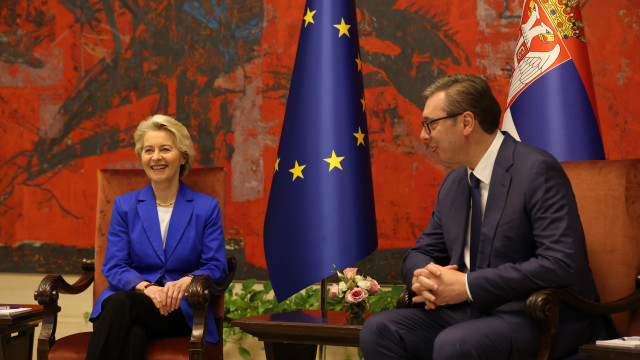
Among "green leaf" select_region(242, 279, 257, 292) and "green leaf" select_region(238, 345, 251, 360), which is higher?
"green leaf" select_region(242, 279, 257, 292)

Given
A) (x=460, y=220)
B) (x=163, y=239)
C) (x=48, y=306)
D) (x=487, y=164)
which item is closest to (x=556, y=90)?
(x=487, y=164)

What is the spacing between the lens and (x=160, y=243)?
3195mm

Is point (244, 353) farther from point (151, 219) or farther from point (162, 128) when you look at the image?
point (162, 128)

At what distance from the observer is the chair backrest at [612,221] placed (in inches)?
105

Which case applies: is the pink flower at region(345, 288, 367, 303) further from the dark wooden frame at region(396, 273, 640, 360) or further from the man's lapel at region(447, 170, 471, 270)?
the dark wooden frame at region(396, 273, 640, 360)

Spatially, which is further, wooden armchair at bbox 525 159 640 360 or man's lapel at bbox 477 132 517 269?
wooden armchair at bbox 525 159 640 360

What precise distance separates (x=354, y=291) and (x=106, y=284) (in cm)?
135

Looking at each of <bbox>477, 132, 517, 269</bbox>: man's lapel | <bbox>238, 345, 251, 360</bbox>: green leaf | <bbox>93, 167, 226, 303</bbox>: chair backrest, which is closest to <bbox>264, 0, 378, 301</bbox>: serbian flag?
<bbox>93, 167, 226, 303</bbox>: chair backrest

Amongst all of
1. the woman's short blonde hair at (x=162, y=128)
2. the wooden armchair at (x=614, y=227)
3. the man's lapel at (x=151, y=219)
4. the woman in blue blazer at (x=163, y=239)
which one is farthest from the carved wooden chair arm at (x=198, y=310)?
the wooden armchair at (x=614, y=227)

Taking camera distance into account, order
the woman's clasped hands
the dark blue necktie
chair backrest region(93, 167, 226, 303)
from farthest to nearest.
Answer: chair backrest region(93, 167, 226, 303) < the woman's clasped hands < the dark blue necktie

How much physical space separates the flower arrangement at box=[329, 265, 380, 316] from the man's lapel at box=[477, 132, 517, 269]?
0.80m

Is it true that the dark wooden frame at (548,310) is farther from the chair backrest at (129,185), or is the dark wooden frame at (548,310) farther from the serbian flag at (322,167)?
the chair backrest at (129,185)

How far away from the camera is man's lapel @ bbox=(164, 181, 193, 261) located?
320 cm

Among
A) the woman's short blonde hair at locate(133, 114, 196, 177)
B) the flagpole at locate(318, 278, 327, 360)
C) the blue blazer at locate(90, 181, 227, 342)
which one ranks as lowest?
the flagpole at locate(318, 278, 327, 360)
